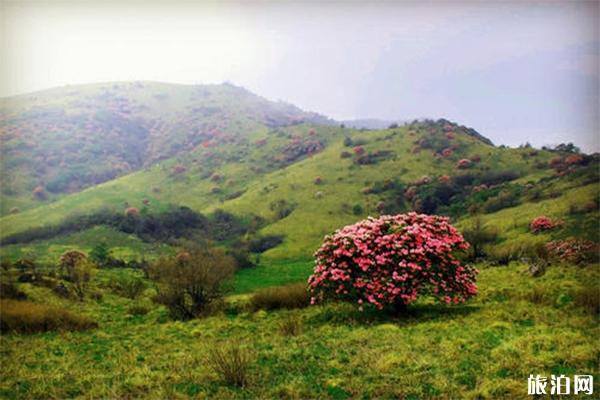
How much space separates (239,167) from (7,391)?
78.9 metres

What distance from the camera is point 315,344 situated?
1037 centimetres

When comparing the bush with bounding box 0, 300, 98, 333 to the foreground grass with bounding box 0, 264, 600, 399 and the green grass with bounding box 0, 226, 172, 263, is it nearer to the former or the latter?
the foreground grass with bounding box 0, 264, 600, 399

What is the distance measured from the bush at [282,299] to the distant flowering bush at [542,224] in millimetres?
16864

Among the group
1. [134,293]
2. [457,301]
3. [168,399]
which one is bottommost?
[134,293]

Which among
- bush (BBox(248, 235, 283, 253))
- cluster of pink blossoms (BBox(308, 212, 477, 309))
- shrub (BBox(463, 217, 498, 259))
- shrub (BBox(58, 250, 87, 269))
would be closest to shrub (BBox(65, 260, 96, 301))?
shrub (BBox(58, 250, 87, 269))

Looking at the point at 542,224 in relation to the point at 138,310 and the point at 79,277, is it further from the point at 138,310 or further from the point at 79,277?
the point at 79,277

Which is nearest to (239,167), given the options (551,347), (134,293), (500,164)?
(500,164)

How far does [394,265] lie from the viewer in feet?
43.6

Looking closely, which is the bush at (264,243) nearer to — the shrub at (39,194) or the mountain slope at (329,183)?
the mountain slope at (329,183)

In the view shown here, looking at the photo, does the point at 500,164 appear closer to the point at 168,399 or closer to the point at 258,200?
the point at 258,200

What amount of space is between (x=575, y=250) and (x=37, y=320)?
1985cm

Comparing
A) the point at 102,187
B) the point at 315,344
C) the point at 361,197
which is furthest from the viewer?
the point at 102,187

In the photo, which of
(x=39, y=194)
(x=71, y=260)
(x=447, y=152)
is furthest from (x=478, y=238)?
(x=39, y=194)

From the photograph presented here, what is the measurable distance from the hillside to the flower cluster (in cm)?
6199
